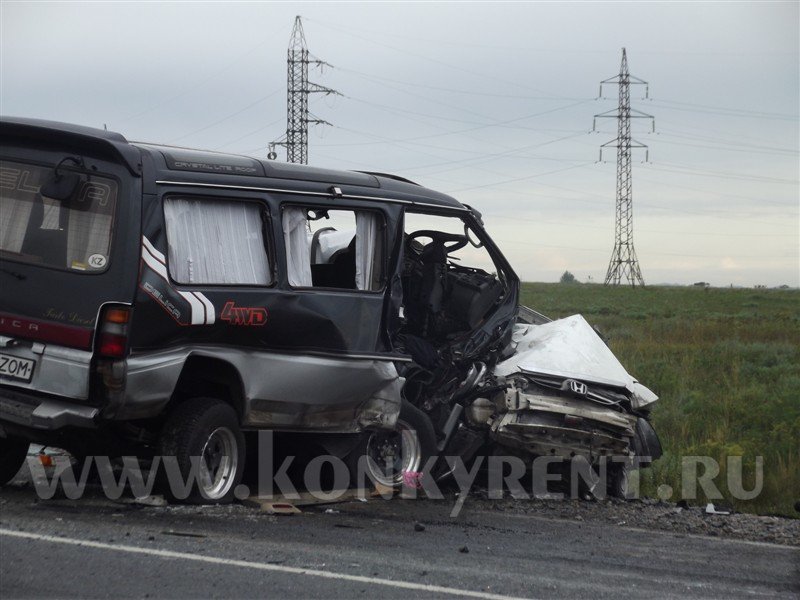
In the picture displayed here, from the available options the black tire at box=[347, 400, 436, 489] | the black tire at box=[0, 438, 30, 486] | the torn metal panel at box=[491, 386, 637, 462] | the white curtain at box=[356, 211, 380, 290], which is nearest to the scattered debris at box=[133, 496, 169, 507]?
the black tire at box=[0, 438, 30, 486]

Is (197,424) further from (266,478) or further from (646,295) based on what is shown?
(646,295)

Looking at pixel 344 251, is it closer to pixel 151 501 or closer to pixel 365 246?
pixel 365 246

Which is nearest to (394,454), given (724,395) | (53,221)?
(53,221)

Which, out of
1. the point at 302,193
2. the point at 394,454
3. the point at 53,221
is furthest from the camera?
the point at 394,454

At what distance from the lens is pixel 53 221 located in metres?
7.43

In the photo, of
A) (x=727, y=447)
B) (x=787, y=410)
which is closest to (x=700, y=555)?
(x=727, y=447)

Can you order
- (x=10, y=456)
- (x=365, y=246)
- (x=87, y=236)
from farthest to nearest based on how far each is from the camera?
1. (x=365, y=246)
2. (x=10, y=456)
3. (x=87, y=236)

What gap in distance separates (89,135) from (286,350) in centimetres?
207

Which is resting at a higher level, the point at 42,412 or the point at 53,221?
the point at 53,221

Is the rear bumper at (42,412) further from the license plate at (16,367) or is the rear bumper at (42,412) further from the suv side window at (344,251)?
→ the suv side window at (344,251)

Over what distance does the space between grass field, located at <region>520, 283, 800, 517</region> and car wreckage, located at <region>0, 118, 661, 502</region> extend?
1.29m

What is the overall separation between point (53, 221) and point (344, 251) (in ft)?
8.83

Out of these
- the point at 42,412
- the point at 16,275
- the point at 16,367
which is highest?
the point at 16,275

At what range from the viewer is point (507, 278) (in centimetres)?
1056
